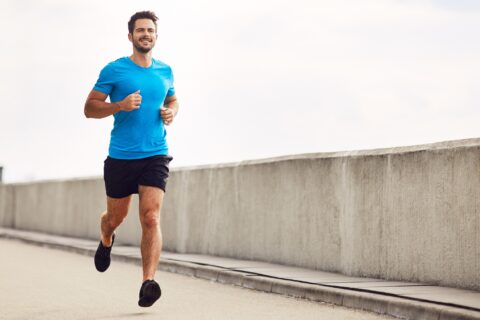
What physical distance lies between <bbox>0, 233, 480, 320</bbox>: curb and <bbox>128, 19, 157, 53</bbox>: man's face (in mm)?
2476

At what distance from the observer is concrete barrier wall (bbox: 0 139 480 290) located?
8750 millimetres

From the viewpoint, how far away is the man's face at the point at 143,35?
785 centimetres

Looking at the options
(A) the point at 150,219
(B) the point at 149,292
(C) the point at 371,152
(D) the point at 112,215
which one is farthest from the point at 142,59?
(C) the point at 371,152

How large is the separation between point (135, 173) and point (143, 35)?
1.03 meters

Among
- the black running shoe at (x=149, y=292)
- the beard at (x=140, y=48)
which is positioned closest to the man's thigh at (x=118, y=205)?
the black running shoe at (x=149, y=292)

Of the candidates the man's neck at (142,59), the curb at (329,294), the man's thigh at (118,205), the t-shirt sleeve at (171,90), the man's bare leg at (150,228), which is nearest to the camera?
the curb at (329,294)

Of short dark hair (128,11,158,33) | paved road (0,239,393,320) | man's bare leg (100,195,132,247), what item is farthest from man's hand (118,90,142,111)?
paved road (0,239,393,320)

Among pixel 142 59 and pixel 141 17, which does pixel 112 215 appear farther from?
pixel 141 17

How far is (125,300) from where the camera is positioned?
28.9 feet

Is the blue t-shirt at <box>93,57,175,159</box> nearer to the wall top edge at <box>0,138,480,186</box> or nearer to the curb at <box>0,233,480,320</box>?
the curb at <box>0,233,480,320</box>

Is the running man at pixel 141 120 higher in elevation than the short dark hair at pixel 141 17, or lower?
lower

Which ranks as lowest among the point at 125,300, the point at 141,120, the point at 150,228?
the point at 125,300

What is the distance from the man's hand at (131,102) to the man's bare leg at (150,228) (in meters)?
0.67

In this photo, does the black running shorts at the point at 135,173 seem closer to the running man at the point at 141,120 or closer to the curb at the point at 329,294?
the running man at the point at 141,120
